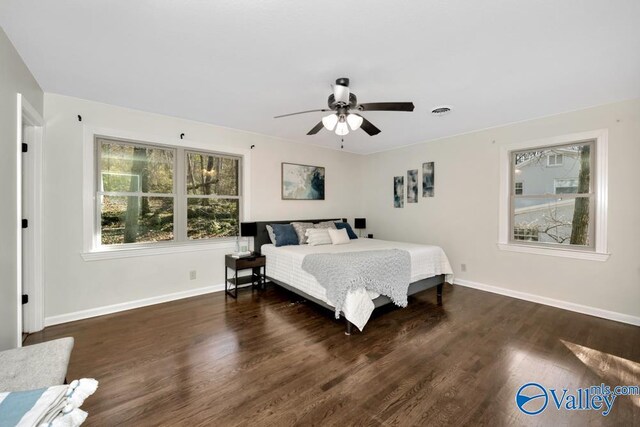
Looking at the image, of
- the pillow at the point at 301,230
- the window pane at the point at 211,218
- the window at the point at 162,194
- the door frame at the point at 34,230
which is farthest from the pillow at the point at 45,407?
the pillow at the point at 301,230

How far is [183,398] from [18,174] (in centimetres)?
220

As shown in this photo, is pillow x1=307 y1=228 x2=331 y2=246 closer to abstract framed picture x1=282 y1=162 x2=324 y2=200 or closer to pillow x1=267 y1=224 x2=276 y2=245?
pillow x1=267 y1=224 x2=276 y2=245

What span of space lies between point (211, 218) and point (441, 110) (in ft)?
11.9

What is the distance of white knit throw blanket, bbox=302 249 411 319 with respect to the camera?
2.76 metres

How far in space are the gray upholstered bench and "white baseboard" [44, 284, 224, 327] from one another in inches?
82.3

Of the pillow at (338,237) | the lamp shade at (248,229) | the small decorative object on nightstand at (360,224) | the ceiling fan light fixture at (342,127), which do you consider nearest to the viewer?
the ceiling fan light fixture at (342,127)

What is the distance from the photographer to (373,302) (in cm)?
296

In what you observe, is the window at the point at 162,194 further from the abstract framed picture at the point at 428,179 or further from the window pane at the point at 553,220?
the window pane at the point at 553,220

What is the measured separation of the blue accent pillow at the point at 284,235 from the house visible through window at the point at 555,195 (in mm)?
3362

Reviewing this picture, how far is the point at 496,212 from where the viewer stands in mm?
4141

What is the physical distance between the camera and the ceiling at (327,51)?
174 centimetres

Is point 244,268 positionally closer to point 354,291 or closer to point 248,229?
point 248,229

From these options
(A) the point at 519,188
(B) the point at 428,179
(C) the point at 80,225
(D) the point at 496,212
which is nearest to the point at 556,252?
(D) the point at 496,212

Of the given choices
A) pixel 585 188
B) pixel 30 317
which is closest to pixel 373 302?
pixel 585 188
